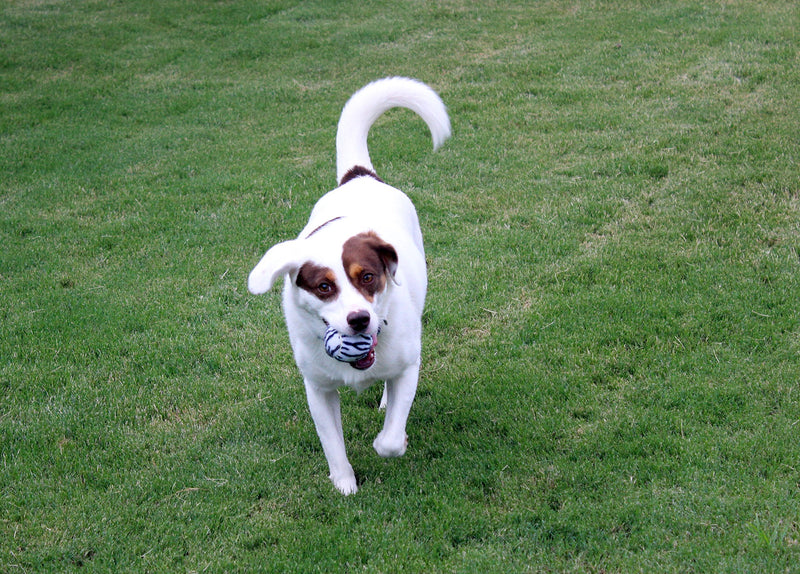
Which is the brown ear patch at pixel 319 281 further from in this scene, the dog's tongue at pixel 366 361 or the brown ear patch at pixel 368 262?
the dog's tongue at pixel 366 361

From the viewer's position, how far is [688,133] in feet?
26.9

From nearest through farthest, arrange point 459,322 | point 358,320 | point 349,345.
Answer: point 358,320 → point 349,345 → point 459,322

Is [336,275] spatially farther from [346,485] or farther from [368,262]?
[346,485]

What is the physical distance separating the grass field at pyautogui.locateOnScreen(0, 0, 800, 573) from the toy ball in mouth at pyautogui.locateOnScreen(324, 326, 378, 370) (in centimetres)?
85

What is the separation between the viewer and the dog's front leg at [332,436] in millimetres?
4102

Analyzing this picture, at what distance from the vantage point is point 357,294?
139 inches

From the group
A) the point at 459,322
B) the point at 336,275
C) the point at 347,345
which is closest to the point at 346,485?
the point at 347,345

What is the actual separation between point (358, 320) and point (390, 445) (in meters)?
0.86

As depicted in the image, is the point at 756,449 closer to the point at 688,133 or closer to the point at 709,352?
the point at 709,352

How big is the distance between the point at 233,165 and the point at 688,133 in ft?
15.6

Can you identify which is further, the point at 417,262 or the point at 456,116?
the point at 456,116

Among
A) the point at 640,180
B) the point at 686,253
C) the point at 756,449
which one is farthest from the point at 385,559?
the point at 640,180

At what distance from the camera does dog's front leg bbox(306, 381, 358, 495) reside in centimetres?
410

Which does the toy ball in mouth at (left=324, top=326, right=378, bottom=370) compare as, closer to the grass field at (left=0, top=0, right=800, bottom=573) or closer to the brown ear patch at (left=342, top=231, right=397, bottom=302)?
the brown ear patch at (left=342, top=231, right=397, bottom=302)
